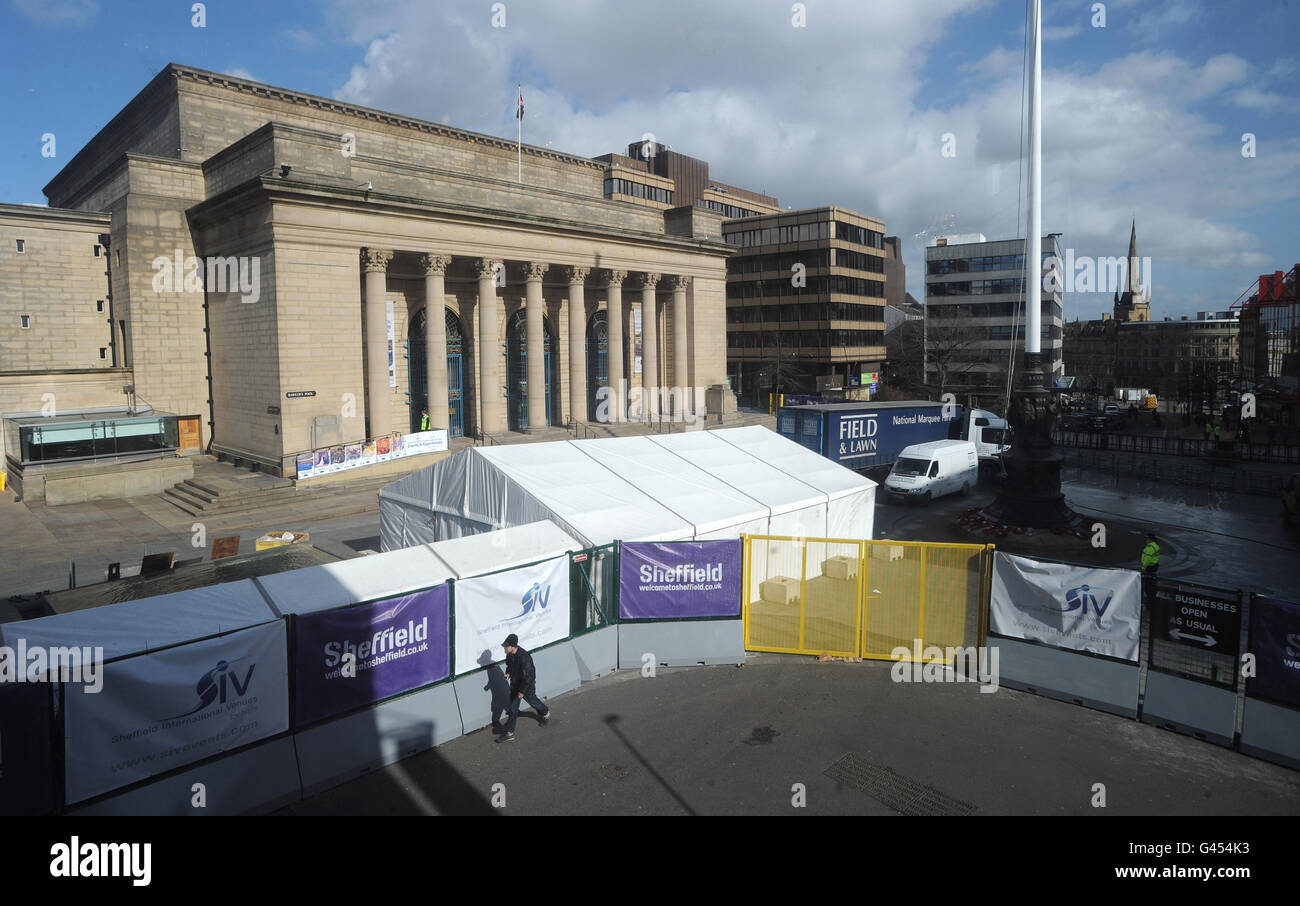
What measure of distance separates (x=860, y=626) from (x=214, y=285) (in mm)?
34523

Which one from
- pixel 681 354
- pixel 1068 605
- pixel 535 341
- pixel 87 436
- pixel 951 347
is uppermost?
pixel 951 347

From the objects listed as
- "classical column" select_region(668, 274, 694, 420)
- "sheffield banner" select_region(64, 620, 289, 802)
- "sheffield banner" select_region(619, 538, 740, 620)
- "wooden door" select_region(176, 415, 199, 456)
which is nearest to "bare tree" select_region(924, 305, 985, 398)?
"classical column" select_region(668, 274, 694, 420)

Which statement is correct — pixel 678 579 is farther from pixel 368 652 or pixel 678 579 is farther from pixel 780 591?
pixel 368 652

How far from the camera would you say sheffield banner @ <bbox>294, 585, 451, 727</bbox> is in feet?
32.2

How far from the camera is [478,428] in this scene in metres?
40.2

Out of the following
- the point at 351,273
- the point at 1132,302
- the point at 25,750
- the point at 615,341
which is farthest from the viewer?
the point at 1132,302

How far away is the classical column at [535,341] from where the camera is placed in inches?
1585

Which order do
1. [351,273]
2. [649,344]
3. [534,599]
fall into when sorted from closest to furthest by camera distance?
1. [534,599]
2. [351,273]
3. [649,344]

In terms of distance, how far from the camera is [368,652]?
34.1 feet

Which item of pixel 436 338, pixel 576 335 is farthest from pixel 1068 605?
pixel 576 335

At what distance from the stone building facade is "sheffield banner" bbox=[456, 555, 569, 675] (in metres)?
22.0

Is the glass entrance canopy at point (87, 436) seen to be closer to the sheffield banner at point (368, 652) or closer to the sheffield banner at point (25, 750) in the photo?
the sheffield banner at point (368, 652)
